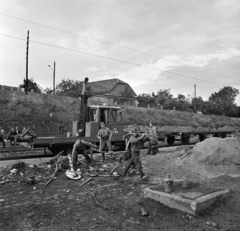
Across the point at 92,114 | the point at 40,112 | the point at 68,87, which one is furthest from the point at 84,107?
the point at 68,87

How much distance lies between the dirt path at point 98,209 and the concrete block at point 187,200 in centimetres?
11

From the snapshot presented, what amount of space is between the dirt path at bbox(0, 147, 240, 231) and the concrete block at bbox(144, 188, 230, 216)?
0.11 meters

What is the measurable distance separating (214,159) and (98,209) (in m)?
5.29

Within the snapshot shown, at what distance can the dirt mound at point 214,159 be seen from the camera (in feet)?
26.7

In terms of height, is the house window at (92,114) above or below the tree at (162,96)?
below

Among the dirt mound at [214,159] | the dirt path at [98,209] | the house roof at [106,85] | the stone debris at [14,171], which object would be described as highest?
the house roof at [106,85]

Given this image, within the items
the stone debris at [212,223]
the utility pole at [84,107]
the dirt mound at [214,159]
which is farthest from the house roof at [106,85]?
the stone debris at [212,223]

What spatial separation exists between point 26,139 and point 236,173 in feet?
27.6

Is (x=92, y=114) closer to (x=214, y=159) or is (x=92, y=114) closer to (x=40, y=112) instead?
(x=214, y=159)

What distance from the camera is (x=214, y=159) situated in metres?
8.46

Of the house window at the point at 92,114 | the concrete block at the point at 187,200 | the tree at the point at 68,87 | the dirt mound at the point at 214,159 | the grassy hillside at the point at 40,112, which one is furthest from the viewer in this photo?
the tree at the point at 68,87

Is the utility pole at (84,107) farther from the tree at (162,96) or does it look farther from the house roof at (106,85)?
the tree at (162,96)

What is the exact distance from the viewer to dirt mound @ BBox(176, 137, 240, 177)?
8.13 meters

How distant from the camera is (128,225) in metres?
4.23
